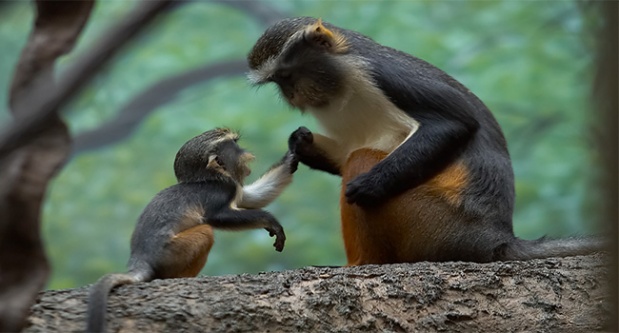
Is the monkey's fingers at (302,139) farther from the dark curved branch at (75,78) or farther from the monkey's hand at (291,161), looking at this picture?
the dark curved branch at (75,78)

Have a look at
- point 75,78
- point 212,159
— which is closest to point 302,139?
point 212,159

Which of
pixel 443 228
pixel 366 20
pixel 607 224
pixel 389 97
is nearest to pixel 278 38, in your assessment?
pixel 389 97

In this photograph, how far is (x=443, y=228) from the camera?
434 cm

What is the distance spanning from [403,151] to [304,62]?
0.74 meters

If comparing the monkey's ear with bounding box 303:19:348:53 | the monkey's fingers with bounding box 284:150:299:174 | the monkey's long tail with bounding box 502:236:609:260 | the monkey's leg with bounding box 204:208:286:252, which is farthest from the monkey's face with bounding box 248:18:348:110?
the monkey's long tail with bounding box 502:236:609:260

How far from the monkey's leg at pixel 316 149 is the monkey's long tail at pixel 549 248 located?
3.60ft

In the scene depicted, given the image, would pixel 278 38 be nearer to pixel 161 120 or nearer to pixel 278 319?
pixel 278 319

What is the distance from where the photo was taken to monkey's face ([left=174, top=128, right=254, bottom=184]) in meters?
4.32

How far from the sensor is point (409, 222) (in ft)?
14.3

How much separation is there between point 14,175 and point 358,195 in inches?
81.1

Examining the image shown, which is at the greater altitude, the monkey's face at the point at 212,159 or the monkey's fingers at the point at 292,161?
the monkey's fingers at the point at 292,161

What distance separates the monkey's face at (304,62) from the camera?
182 inches

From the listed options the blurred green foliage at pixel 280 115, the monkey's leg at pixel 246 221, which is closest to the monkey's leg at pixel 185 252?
the monkey's leg at pixel 246 221

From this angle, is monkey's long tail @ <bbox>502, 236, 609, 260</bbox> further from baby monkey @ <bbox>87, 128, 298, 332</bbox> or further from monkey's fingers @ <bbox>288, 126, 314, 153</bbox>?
monkey's fingers @ <bbox>288, 126, 314, 153</bbox>
